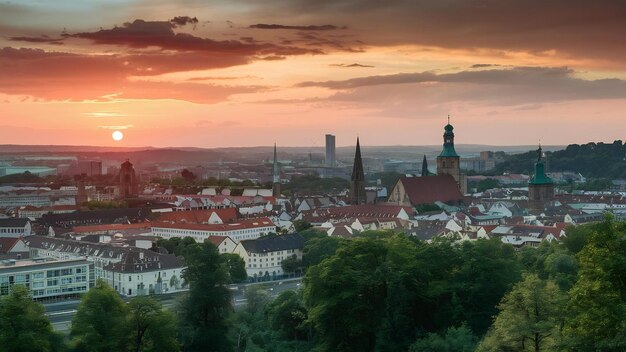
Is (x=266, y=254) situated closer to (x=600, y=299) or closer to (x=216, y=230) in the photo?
(x=216, y=230)

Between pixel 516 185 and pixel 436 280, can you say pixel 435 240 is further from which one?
pixel 516 185

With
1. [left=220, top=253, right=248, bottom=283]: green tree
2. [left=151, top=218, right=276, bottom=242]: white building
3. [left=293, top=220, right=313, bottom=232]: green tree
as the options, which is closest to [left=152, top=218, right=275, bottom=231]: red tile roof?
[left=151, top=218, right=276, bottom=242]: white building

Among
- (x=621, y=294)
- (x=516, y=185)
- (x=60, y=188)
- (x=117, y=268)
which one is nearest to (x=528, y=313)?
(x=621, y=294)

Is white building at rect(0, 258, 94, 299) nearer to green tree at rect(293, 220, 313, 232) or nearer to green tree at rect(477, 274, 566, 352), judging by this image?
green tree at rect(293, 220, 313, 232)

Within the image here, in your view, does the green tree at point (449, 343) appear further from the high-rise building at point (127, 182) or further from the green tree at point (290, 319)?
the high-rise building at point (127, 182)

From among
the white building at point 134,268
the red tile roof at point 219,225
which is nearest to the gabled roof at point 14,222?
the red tile roof at point 219,225

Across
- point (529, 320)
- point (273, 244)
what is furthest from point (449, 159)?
point (529, 320)
